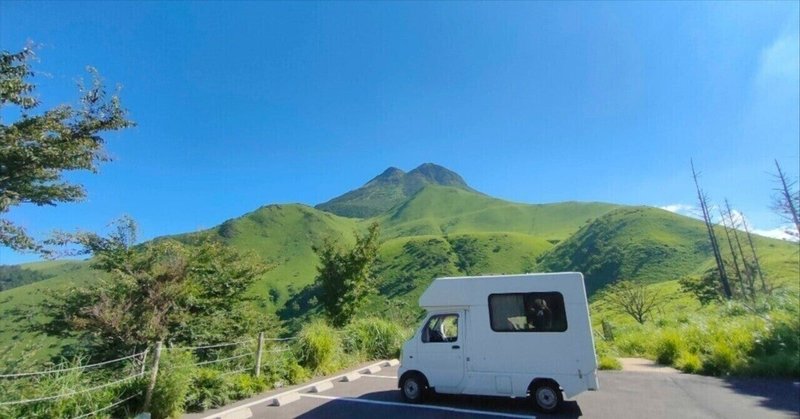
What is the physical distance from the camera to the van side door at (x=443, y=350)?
7984 millimetres

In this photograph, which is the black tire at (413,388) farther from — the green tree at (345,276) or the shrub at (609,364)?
the green tree at (345,276)

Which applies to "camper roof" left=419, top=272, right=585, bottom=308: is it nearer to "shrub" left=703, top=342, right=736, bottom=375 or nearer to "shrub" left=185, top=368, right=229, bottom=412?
"shrub" left=185, top=368, right=229, bottom=412

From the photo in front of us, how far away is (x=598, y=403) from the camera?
7.97 metres

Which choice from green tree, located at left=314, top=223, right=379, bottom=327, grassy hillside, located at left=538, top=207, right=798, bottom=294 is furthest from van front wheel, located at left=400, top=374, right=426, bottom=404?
grassy hillside, located at left=538, top=207, right=798, bottom=294

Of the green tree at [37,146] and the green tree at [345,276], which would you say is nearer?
the green tree at [37,146]

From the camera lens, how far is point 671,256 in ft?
247

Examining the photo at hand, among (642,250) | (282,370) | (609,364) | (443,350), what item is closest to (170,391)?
(282,370)

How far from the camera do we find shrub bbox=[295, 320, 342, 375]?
1138 centimetres

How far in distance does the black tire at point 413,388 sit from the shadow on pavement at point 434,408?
0.60 ft

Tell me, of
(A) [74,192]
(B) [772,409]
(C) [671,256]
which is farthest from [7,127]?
(C) [671,256]

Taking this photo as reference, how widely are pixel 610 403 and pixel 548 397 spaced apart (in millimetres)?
1810

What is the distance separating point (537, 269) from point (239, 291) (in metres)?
85.0

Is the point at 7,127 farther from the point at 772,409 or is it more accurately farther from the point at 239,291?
the point at 772,409

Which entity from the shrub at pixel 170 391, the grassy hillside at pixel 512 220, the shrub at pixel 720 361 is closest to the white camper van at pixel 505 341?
the shrub at pixel 170 391
